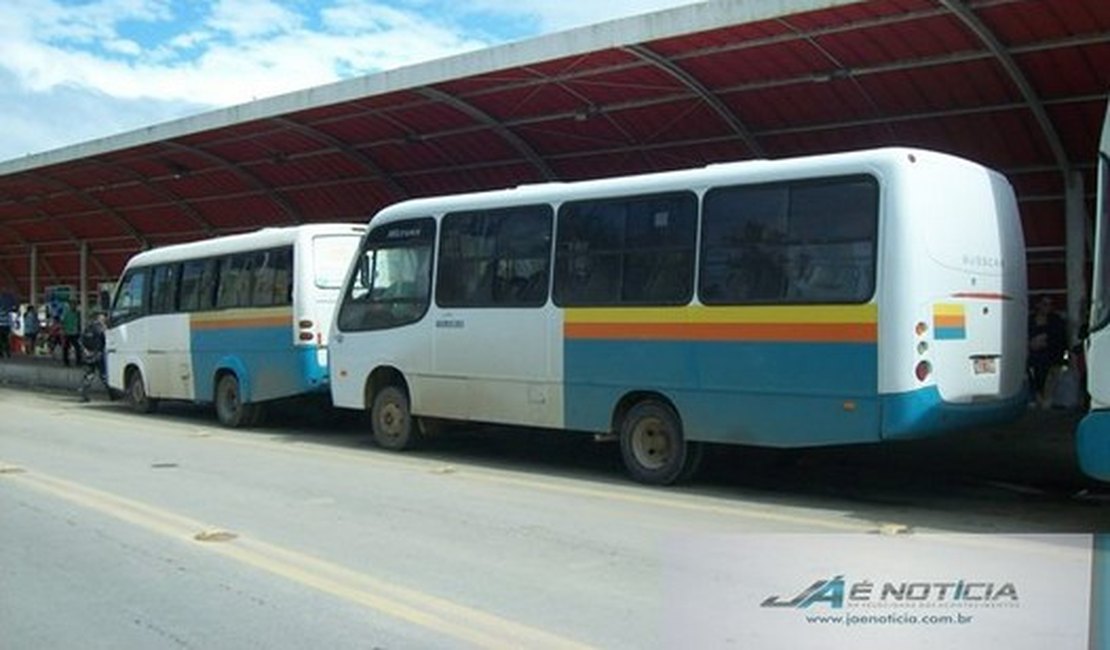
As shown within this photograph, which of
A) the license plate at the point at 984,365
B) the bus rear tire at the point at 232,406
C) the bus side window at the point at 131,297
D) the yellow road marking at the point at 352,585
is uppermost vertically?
the bus side window at the point at 131,297

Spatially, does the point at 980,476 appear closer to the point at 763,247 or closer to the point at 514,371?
the point at 763,247

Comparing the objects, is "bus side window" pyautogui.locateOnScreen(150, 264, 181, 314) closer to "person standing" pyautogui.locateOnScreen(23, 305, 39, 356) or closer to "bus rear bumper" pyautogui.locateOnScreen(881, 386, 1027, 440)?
"bus rear bumper" pyautogui.locateOnScreen(881, 386, 1027, 440)

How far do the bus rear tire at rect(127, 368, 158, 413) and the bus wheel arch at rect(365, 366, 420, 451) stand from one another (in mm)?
7078

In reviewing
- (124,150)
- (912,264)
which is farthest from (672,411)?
(124,150)

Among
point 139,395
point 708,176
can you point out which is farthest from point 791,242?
point 139,395

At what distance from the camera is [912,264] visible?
847 centimetres

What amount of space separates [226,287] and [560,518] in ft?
30.3

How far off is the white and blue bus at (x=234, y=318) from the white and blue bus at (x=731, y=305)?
113 inches

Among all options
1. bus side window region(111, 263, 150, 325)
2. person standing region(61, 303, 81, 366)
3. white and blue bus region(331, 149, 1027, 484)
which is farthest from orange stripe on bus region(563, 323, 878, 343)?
person standing region(61, 303, 81, 366)

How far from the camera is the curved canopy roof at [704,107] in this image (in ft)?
43.1

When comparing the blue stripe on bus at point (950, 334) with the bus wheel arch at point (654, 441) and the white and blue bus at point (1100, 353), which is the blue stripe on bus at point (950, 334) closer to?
the white and blue bus at point (1100, 353)

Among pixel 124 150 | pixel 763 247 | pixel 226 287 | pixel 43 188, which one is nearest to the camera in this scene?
pixel 763 247

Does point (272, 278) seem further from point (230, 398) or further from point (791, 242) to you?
point (791, 242)

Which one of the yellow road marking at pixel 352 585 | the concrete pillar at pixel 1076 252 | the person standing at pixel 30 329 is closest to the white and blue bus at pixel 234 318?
the yellow road marking at pixel 352 585
